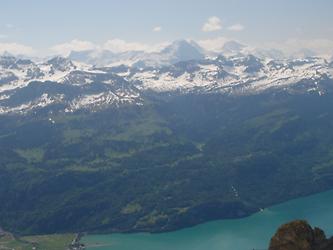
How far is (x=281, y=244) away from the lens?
66125 mm

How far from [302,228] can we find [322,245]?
2.83 meters

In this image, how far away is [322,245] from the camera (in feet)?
218

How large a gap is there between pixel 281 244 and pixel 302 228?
2777 mm

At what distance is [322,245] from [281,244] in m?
4.37

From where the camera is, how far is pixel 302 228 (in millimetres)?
66125
